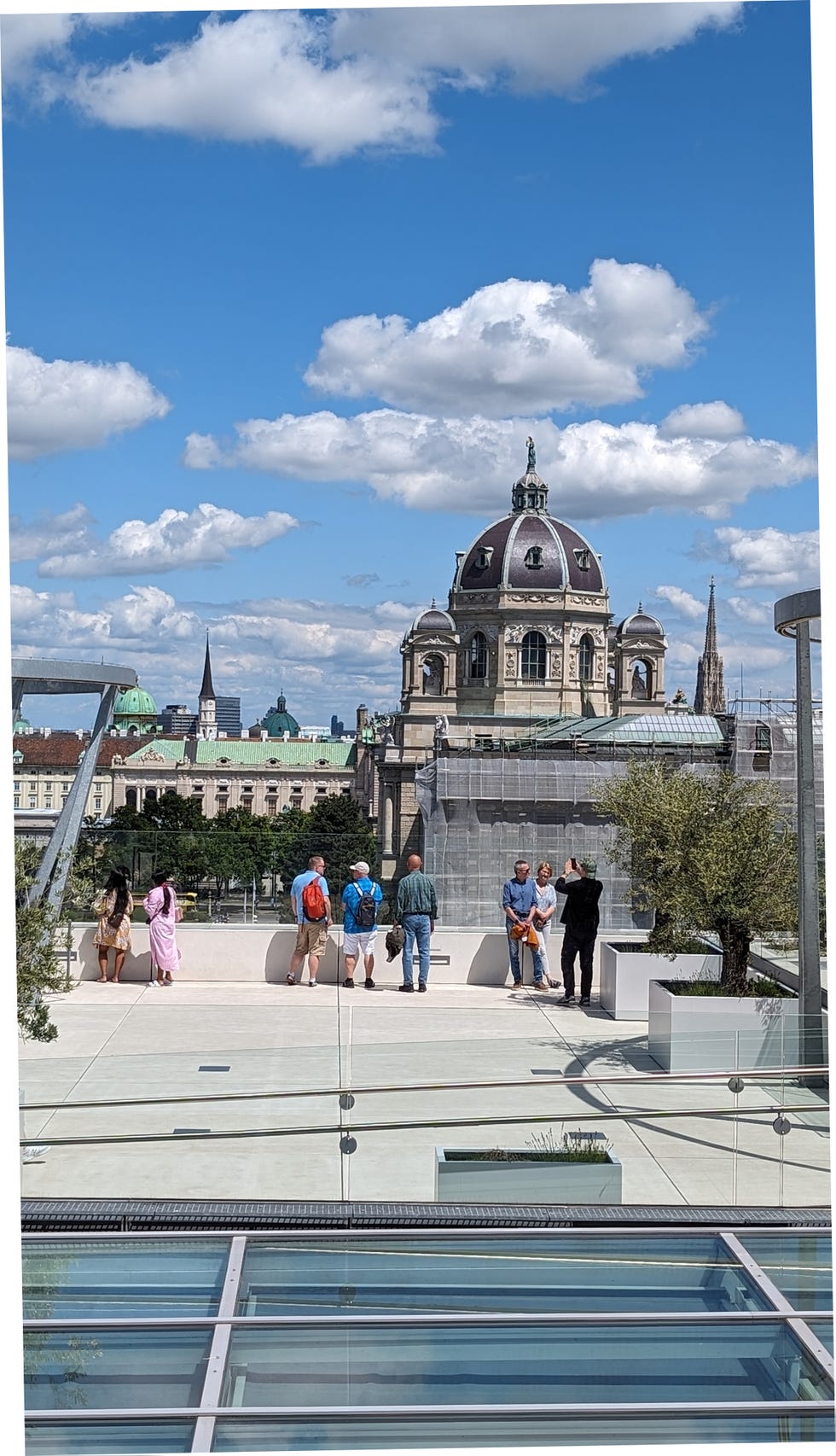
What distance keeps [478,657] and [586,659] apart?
22.6 ft

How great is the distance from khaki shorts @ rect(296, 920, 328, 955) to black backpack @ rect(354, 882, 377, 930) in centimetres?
33

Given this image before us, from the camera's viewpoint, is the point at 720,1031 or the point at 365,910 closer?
the point at 720,1031

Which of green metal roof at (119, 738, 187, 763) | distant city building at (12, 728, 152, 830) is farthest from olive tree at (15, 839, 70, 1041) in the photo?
green metal roof at (119, 738, 187, 763)

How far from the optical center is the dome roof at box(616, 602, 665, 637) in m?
97.9

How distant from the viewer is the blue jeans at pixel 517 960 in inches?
468

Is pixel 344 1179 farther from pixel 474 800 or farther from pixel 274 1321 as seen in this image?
pixel 474 800

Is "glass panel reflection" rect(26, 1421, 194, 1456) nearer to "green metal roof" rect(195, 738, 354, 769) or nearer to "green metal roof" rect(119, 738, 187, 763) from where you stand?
"green metal roof" rect(119, 738, 187, 763)

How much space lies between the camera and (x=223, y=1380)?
3.14 meters

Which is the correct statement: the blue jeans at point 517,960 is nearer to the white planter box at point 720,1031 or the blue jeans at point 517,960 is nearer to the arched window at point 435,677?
the white planter box at point 720,1031

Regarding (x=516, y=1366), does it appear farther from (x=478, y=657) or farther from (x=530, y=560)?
(x=530, y=560)

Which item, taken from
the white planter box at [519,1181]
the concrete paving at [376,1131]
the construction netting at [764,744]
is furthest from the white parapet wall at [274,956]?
the construction netting at [764,744]

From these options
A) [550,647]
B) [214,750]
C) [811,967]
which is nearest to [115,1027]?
[811,967]

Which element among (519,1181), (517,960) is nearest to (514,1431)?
(519,1181)

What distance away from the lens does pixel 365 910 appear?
1175 centimetres
